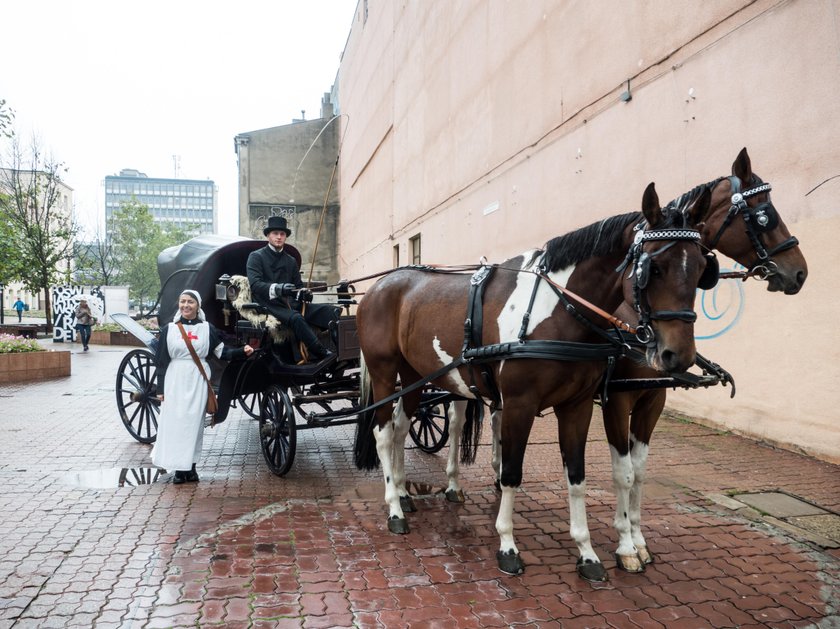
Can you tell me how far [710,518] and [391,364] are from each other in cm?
265

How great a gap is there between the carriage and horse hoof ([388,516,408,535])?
1315 millimetres

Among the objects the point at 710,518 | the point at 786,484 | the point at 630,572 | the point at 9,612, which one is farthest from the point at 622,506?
the point at 9,612

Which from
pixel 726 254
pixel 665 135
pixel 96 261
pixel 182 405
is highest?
pixel 96 261

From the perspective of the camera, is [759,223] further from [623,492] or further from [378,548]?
[378,548]

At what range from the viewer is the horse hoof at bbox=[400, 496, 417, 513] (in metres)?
4.54

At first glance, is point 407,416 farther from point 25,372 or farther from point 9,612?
point 25,372

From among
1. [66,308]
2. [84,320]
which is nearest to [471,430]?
[84,320]

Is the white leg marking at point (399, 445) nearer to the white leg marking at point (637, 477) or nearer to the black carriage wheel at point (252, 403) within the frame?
the white leg marking at point (637, 477)

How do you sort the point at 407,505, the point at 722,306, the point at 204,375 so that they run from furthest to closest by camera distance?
the point at 722,306, the point at 204,375, the point at 407,505

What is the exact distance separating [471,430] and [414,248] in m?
13.9

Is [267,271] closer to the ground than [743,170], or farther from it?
closer to the ground

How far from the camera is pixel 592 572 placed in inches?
132

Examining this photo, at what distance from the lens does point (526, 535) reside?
404 centimetres

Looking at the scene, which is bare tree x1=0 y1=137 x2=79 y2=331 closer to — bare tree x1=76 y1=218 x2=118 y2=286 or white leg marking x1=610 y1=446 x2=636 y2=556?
bare tree x1=76 y1=218 x2=118 y2=286
